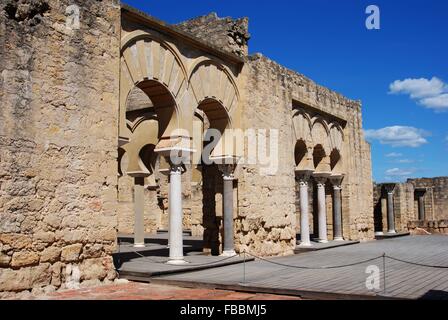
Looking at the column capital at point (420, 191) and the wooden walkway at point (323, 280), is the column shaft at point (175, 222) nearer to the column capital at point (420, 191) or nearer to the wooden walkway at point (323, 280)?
the wooden walkway at point (323, 280)

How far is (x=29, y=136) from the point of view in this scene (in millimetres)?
6391

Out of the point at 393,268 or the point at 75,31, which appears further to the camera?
the point at 393,268

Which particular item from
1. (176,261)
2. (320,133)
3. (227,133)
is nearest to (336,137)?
(320,133)

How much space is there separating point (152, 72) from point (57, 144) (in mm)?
2528

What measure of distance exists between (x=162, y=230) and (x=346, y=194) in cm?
1003

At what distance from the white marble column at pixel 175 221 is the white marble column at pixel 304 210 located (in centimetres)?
519

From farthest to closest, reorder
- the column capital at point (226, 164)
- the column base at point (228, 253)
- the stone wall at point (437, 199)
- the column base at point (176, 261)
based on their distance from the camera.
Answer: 1. the stone wall at point (437, 199)
2. the column capital at point (226, 164)
3. the column base at point (228, 253)
4. the column base at point (176, 261)

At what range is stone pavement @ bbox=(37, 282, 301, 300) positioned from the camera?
244 inches

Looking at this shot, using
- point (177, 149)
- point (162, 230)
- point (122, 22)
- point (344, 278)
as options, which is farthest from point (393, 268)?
point (162, 230)

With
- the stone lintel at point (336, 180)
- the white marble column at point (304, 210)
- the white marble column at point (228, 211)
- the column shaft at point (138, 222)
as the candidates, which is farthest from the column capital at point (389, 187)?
the white marble column at point (228, 211)

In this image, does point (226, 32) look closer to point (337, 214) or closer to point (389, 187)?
point (337, 214)

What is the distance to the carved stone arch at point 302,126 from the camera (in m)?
13.7

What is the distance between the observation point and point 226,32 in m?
11.2

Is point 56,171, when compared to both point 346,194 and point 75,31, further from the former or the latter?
point 346,194
